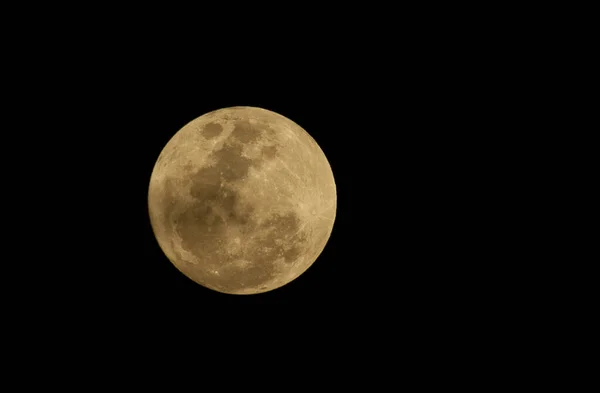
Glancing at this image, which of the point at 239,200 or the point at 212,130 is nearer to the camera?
the point at 239,200

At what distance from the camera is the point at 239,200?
383 centimetres

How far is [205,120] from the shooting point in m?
4.37

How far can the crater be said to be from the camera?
162 inches

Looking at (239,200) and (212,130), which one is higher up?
(212,130)

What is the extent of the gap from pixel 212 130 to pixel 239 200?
859mm

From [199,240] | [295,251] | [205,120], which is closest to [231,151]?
[205,120]

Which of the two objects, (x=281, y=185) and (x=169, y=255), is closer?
(x=281, y=185)

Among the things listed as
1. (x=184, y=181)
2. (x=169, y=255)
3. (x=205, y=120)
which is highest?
(x=205, y=120)

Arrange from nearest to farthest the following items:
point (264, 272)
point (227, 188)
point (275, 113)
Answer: point (227, 188), point (264, 272), point (275, 113)

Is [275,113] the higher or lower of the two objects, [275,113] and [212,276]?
the higher

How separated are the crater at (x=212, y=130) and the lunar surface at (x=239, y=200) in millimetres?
12

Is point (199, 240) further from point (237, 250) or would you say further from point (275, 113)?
point (275, 113)

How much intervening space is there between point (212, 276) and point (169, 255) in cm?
61

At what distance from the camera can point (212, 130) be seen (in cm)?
416
